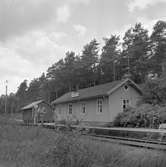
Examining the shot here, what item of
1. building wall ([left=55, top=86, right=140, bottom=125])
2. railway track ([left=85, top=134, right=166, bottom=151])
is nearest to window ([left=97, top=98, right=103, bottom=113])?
building wall ([left=55, top=86, right=140, bottom=125])

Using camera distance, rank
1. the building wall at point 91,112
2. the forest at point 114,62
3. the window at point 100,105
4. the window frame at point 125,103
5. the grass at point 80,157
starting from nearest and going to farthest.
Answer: the grass at point 80,157, the building wall at point 91,112, the window at point 100,105, the window frame at point 125,103, the forest at point 114,62

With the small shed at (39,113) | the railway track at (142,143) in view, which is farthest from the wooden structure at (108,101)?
the railway track at (142,143)

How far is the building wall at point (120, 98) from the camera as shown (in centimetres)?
2452

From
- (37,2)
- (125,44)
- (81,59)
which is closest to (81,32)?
(37,2)

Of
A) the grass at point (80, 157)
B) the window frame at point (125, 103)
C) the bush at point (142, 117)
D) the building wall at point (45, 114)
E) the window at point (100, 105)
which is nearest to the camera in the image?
the grass at point (80, 157)

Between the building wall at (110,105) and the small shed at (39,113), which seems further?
the building wall at (110,105)

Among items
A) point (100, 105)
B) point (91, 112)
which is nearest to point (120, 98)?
point (100, 105)

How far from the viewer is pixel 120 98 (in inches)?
1002

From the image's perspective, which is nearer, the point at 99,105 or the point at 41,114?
the point at 41,114

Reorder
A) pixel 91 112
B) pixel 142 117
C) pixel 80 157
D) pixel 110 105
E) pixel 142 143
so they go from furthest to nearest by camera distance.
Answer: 1. pixel 91 112
2. pixel 110 105
3. pixel 142 117
4. pixel 142 143
5. pixel 80 157

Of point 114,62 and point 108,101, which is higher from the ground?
point 114,62

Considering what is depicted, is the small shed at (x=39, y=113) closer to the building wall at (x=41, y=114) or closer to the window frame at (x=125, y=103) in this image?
the building wall at (x=41, y=114)

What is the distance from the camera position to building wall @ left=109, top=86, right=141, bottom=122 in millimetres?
24523

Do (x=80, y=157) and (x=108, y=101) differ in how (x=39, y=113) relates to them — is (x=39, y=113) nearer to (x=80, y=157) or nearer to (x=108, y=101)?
(x=108, y=101)
